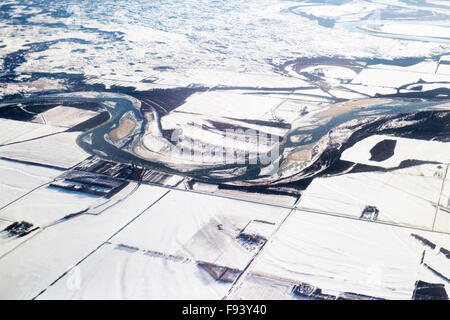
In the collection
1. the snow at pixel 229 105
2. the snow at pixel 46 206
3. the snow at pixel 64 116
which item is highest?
the snow at pixel 64 116

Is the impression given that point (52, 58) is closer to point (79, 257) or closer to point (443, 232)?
point (79, 257)

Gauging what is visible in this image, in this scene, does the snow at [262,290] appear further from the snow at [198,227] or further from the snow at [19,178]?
the snow at [19,178]

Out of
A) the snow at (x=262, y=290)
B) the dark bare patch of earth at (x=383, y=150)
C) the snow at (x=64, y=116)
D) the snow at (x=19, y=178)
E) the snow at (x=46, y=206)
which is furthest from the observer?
the snow at (x=64, y=116)

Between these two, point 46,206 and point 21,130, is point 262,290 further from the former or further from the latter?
point 21,130

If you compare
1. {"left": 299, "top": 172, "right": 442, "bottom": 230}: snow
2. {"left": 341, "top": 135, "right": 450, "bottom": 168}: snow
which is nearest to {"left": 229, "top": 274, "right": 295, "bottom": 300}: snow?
{"left": 299, "top": 172, "right": 442, "bottom": 230}: snow

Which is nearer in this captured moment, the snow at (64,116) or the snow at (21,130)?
the snow at (21,130)

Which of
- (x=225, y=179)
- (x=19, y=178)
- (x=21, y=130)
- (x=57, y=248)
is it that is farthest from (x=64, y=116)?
(x=57, y=248)

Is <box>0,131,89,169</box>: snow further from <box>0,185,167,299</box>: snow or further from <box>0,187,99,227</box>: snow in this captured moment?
<box>0,185,167,299</box>: snow

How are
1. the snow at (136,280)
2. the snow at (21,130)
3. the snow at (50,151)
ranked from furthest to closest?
the snow at (21,130)
the snow at (50,151)
the snow at (136,280)

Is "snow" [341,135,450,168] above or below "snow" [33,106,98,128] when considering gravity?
below

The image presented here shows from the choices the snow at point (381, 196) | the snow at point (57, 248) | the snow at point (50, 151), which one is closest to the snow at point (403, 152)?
the snow at point (381, 196)

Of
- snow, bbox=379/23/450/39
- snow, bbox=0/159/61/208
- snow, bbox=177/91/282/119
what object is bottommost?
snow, bbox=177/91/282/119
